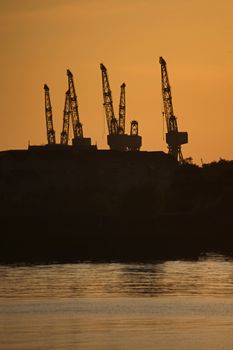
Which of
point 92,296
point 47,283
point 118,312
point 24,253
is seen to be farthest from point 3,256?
point 118,312

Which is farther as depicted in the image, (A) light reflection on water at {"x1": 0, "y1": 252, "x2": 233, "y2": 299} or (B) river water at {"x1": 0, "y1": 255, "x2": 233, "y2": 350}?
(A) light reflection on water at {"x1": 0, "y1": 252, "x2": 233, "y2": 299}

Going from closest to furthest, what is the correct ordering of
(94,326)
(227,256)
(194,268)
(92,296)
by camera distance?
1. (94,326)
2. (92,296)
3. (194,268)
4. (227,256)

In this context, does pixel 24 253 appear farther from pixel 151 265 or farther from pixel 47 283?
pixel 47 283

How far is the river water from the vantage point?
107m

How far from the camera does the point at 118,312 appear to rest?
402ft

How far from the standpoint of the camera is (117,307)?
126 metres

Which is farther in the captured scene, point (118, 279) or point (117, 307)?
point (118, 279)

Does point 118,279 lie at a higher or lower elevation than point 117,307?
higher

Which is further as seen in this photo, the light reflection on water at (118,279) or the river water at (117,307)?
the light reflection on water at (118,279)

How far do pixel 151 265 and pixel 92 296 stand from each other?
37491 millimetres

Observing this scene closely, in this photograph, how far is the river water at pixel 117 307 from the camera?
107 metres

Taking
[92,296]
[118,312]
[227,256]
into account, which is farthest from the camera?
[227,256]

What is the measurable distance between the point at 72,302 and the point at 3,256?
58.7 metres

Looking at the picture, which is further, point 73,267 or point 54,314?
point 73,267
